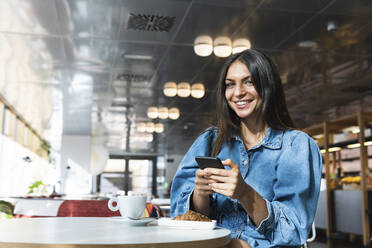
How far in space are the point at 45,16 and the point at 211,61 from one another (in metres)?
2.38

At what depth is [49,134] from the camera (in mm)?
13961

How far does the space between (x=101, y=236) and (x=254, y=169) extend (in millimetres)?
600

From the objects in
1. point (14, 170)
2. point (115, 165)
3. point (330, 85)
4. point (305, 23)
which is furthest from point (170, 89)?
point (115, 165)

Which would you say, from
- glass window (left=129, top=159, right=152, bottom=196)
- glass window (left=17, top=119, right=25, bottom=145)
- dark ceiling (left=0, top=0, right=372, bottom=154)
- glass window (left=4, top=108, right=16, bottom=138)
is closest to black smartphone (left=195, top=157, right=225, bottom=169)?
dark ceiling (left=0, top=0, right=372, bottom=154)

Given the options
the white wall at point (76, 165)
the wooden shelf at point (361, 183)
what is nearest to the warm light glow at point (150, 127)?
the white wall at point (76, 165)

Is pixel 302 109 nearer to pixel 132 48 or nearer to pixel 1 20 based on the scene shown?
pixel 132 48

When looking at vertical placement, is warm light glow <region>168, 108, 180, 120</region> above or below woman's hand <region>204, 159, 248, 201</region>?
above

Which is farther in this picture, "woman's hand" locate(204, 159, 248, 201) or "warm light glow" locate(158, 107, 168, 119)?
"warm light glow" locate(158, 107, 168, 119)

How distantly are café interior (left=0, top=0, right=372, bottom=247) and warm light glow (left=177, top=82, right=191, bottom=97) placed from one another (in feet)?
0.13

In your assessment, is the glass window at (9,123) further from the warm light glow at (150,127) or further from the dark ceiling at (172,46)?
the warm light glow at (150,127)

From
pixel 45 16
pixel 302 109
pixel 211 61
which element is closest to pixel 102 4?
pixel 45 16

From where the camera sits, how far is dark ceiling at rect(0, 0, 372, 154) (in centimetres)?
437

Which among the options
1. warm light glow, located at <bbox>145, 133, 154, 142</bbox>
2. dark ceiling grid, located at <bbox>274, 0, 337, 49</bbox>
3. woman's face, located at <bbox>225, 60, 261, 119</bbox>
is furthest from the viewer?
warm light glow, located at <bbox>145, 133, 154, 142</bbox>

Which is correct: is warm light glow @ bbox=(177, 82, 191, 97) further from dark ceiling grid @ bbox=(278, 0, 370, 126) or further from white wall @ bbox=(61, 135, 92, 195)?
white wall @ bbox=(61, 135, 92, 195)
